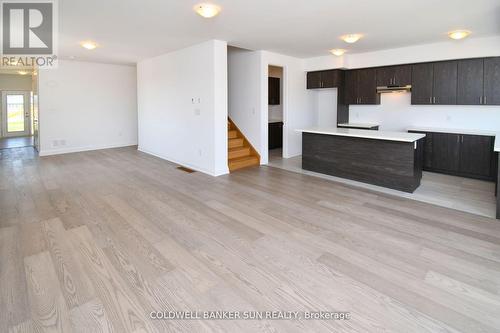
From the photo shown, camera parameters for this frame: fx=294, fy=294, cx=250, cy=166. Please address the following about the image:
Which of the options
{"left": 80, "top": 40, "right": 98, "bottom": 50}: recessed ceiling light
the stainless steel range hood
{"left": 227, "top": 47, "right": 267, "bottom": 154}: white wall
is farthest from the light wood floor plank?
the stainless steel range hood

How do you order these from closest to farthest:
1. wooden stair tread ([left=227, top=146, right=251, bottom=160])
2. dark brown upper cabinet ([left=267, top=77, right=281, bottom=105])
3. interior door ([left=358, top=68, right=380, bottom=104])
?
wooden stair tread ([left=227, top=146, right=251, bottom=160]) < interior door ([left=358, top=68, right=380, bottom=104]) < dark brown upper cabinet ([left=267, top=77, right=281, bottom=105])

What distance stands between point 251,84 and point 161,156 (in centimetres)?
289

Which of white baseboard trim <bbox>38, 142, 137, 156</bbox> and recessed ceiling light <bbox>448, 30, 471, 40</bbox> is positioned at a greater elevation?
recessed ceiling light <bbox>448, 30, 471, 40</bbox>

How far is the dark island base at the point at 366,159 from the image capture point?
4.46 metres

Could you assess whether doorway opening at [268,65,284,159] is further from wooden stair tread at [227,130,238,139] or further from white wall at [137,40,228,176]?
white wall at [137,40,228,176]

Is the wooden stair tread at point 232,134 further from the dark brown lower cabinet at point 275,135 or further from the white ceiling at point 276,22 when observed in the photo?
the white ceiling at point 276,22

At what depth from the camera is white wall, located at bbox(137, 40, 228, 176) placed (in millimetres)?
5492

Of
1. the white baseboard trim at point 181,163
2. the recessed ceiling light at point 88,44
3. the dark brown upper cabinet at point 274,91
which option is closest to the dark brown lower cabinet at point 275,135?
the dark brown upper cabinet at point 274,91

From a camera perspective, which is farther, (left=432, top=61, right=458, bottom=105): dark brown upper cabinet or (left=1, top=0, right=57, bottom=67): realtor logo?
(left=432, top=61, right=458, bottom=105): dark brown upper cabinet

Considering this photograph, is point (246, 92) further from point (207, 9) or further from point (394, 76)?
point (207, 9)

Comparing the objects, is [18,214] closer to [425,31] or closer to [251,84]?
[251,84]

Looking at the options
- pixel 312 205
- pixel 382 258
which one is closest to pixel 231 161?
pixel 312 205

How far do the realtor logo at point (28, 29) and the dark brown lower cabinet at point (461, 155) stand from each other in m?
6.46

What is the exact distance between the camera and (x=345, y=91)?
711cm
